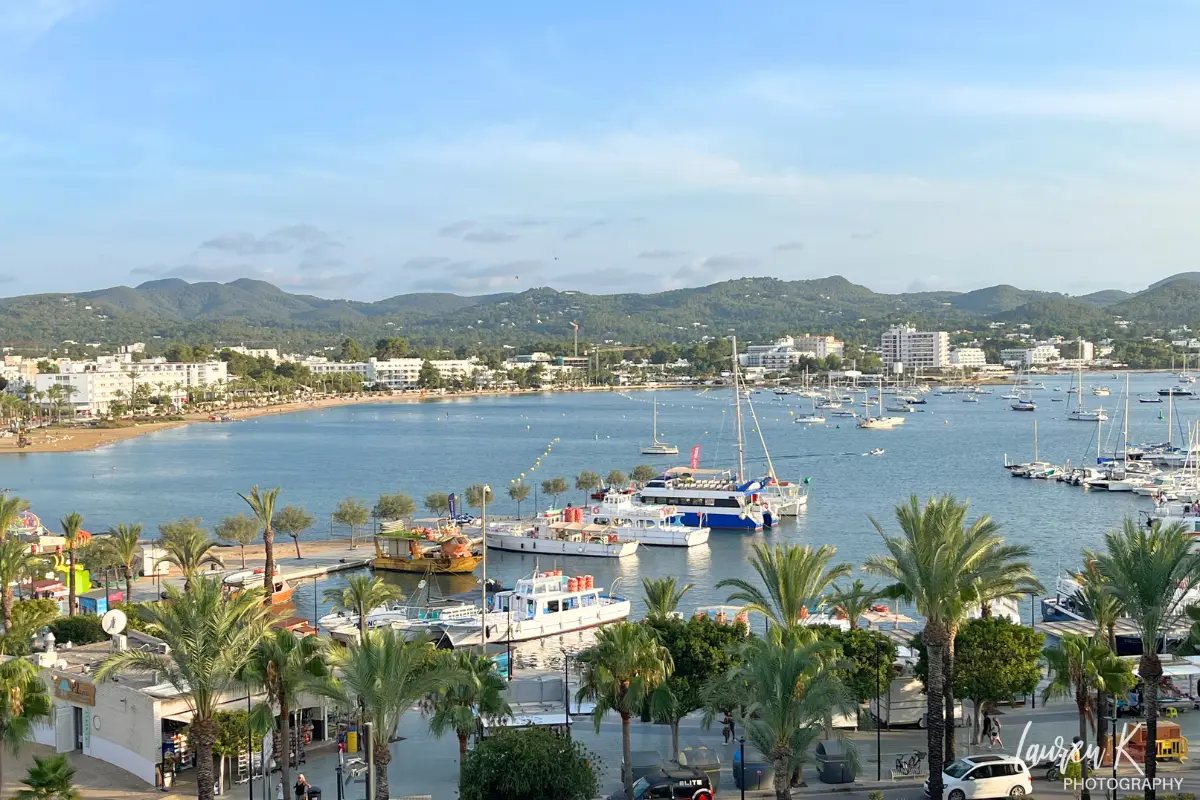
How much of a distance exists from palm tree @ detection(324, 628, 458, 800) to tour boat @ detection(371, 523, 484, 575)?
2952 cm

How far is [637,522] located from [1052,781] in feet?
125

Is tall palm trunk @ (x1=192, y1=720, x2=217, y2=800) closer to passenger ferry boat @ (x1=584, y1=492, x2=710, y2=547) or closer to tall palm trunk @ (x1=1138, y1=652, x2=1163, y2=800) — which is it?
tall palm trunk @ (x1=1138, y1=652, x2=1163, y2=800)

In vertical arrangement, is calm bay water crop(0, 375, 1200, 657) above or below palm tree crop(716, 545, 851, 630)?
below

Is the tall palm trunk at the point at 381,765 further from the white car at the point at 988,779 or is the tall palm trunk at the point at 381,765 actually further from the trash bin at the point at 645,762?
the white car at the point at 988,779

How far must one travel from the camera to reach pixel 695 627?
22.5 m

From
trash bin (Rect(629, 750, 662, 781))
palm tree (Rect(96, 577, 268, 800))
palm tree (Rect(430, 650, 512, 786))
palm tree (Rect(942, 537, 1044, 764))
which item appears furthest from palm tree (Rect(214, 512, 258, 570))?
palm tree (Rect(942, 537, 1044, 764))

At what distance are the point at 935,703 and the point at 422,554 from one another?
102ft

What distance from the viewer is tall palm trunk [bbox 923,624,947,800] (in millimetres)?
18328

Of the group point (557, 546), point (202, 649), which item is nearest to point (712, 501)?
point (557, 546)

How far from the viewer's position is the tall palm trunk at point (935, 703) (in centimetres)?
1833

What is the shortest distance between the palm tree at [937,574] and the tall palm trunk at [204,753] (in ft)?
34.9

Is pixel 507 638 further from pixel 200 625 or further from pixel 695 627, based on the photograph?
pixel 200 625

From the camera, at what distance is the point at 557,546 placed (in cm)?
5234

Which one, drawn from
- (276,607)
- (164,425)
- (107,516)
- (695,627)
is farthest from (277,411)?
(695,627)
